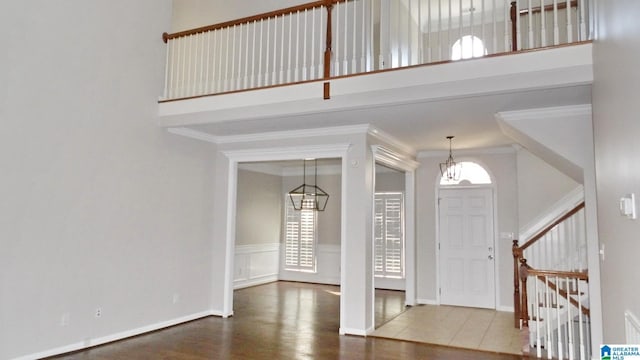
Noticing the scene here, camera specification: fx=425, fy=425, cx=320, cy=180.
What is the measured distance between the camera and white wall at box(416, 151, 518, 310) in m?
6.97

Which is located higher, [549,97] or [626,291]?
[549,97]

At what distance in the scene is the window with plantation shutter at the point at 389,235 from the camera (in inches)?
352

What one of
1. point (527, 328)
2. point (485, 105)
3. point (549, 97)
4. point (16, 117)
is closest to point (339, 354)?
point (527, 328)

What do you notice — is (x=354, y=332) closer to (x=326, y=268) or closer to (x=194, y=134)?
(x=194, y=134)

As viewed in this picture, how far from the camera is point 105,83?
4883 mm

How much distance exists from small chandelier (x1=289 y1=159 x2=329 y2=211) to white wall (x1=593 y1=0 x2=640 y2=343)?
6.49 m

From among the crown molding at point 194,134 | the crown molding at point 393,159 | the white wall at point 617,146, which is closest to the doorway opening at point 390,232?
the crown molding at point 393,159

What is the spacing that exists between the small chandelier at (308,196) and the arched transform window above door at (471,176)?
3.04 meters

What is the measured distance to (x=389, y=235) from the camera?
9.08 m

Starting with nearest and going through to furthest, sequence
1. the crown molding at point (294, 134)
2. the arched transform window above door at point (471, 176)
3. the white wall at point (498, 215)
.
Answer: the crown molding at point (294, 134)
the white wall at point (498, 215)
the arched transform window above door at point (471, 176)

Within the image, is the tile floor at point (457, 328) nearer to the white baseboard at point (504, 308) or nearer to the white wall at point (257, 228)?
the white baseboard at point (504, 308)

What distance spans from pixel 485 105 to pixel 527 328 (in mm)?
2485

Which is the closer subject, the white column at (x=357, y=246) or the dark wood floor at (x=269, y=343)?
the dark wood floor at (x=269, y=343)

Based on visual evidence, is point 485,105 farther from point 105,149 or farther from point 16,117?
point 16,117
